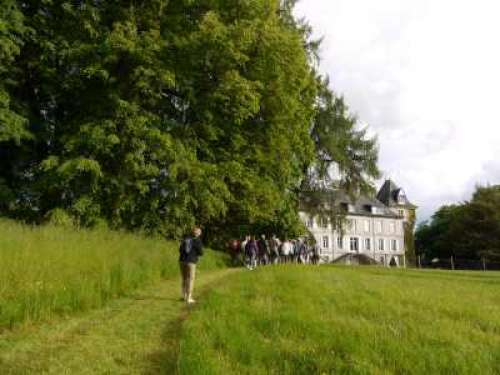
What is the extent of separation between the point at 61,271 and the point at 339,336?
604 cm

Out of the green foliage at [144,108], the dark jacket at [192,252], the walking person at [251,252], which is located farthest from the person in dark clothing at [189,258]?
the walking person at [251,252]

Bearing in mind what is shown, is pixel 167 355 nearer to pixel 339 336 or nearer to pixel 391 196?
pixel 339 336

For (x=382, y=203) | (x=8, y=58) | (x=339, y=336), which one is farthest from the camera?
(x=382, y=203)

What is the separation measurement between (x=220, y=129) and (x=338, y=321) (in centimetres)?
1527

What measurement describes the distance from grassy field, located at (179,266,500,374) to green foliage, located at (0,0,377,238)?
1041 centimetres

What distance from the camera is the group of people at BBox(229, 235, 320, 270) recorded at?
2555 centimetres

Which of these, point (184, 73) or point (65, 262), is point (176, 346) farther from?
point (184, 73)

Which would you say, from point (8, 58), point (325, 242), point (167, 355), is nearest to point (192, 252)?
point (167, 355)

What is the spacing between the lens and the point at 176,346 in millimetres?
7133

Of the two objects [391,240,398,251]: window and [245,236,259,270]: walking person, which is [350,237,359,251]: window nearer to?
[391,240,398,251]: window

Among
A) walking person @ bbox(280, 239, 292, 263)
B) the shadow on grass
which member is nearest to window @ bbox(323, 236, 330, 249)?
walking person @ bbox(280, 239, 292, 263)

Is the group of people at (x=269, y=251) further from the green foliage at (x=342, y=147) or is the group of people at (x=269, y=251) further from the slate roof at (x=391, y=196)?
the slate roof at (x=391, y=196)

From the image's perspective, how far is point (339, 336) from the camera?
21.7 feet

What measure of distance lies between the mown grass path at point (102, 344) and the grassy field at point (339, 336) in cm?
46
